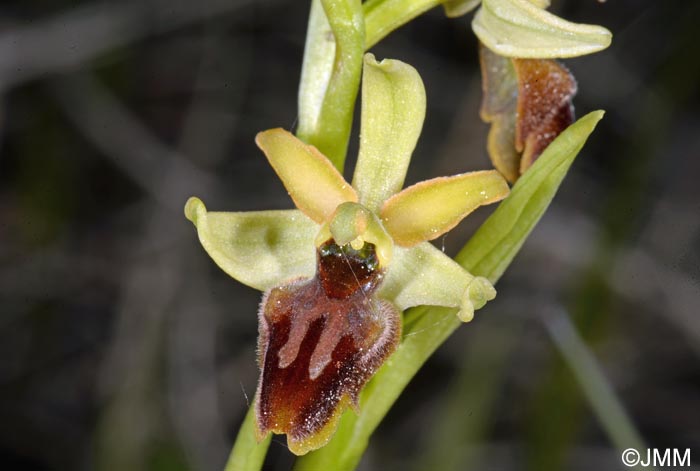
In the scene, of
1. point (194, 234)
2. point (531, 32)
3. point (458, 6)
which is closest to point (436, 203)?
point (531, 32)

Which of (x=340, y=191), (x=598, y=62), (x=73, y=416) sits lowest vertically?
(x=73, y=416)

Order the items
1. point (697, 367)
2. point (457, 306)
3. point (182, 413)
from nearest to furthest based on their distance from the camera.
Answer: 1. point (457, 306)
2. point (182, 413)
3. point (697, 367)

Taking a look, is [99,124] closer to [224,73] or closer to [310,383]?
[224,73]

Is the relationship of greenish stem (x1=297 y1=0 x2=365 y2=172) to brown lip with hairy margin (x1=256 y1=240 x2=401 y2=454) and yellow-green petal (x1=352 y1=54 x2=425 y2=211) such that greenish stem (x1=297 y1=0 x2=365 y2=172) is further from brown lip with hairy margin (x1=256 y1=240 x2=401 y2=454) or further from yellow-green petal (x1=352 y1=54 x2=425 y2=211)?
brown lip with hairy margin (x1=256 y1=240 x2=401 y2=454)

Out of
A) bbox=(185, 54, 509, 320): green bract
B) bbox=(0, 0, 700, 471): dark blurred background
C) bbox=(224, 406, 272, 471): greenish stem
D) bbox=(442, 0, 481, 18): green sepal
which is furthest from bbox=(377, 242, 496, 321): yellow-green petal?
bbox=(0, 0, 700, 471): dark blurred background

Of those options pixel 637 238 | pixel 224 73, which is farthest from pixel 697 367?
pixel 224 73

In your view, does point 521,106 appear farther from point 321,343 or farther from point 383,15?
point 321,343

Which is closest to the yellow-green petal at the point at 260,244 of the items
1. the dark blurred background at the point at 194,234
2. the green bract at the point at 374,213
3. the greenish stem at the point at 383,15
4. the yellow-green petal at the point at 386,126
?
the green bract at the point at 374,213
